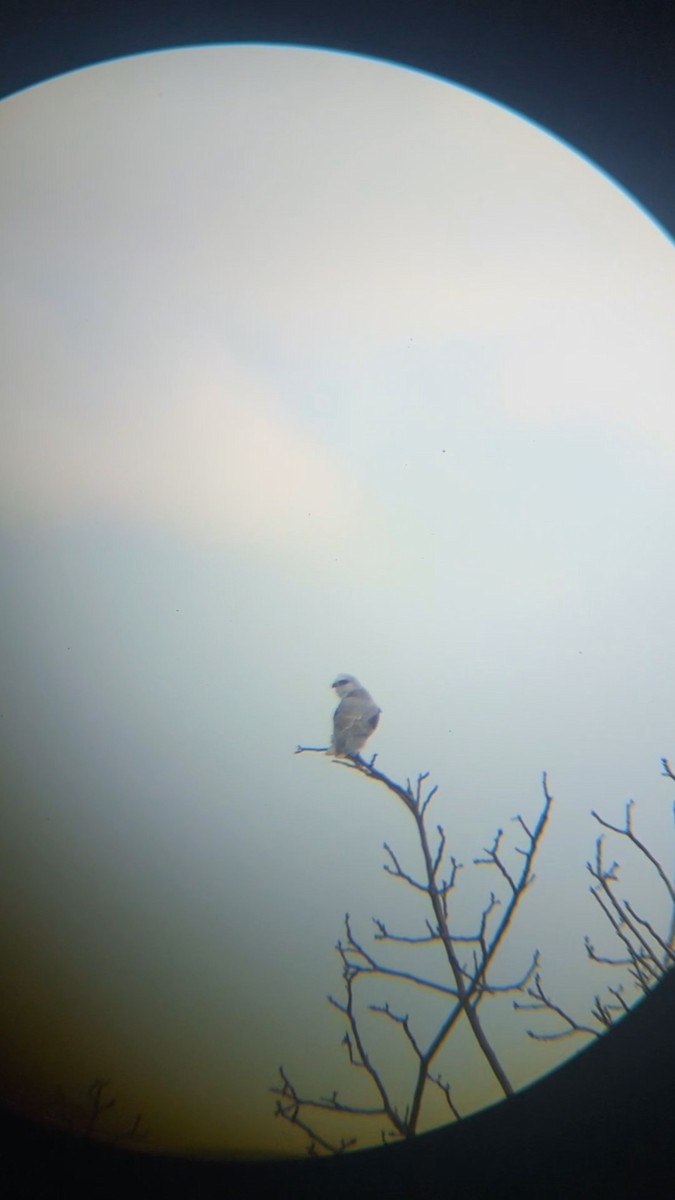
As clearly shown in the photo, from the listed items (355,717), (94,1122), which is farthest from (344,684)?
(94,1122)

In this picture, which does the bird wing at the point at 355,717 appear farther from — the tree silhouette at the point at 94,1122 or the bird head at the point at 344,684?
the tree silhouette at the point at 94,1122

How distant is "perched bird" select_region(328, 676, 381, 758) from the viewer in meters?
1.73

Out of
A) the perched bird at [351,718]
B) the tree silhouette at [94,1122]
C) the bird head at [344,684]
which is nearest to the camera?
the tree silhouette at [94,1122]

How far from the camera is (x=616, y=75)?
114cm

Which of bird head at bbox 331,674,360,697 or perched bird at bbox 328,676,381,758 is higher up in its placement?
bird head at bbox 331,674,360,697

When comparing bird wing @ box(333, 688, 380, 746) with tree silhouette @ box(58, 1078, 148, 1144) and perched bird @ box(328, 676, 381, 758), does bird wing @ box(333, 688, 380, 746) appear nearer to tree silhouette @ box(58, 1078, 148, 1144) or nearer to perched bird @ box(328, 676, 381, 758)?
perched bird @ box(328, 676, 381, 758)

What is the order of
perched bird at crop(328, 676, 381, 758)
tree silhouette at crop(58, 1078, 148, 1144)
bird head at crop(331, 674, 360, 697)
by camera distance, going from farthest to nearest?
bird head at crop(331, 674, 360, 697) < perched bird at crop(328, 676, 381, 758) < tree silhouette at crop(58, 1078, 148, 1144)

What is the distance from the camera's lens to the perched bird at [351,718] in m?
1.73

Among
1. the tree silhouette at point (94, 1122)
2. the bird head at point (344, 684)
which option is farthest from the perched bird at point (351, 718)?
the tree silhouette at point (94, 1122)

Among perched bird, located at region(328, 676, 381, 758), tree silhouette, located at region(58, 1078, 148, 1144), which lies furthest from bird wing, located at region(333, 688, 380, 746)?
tree silhouette, located at region(58, 1078, 148, 1144)

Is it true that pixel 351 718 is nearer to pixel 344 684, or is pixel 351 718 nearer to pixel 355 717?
pixel 355 717

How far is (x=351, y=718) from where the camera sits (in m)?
1.86

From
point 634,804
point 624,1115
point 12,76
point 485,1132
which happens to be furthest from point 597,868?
point 12,76

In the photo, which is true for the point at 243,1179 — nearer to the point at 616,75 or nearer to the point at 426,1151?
the point at 426,1151
